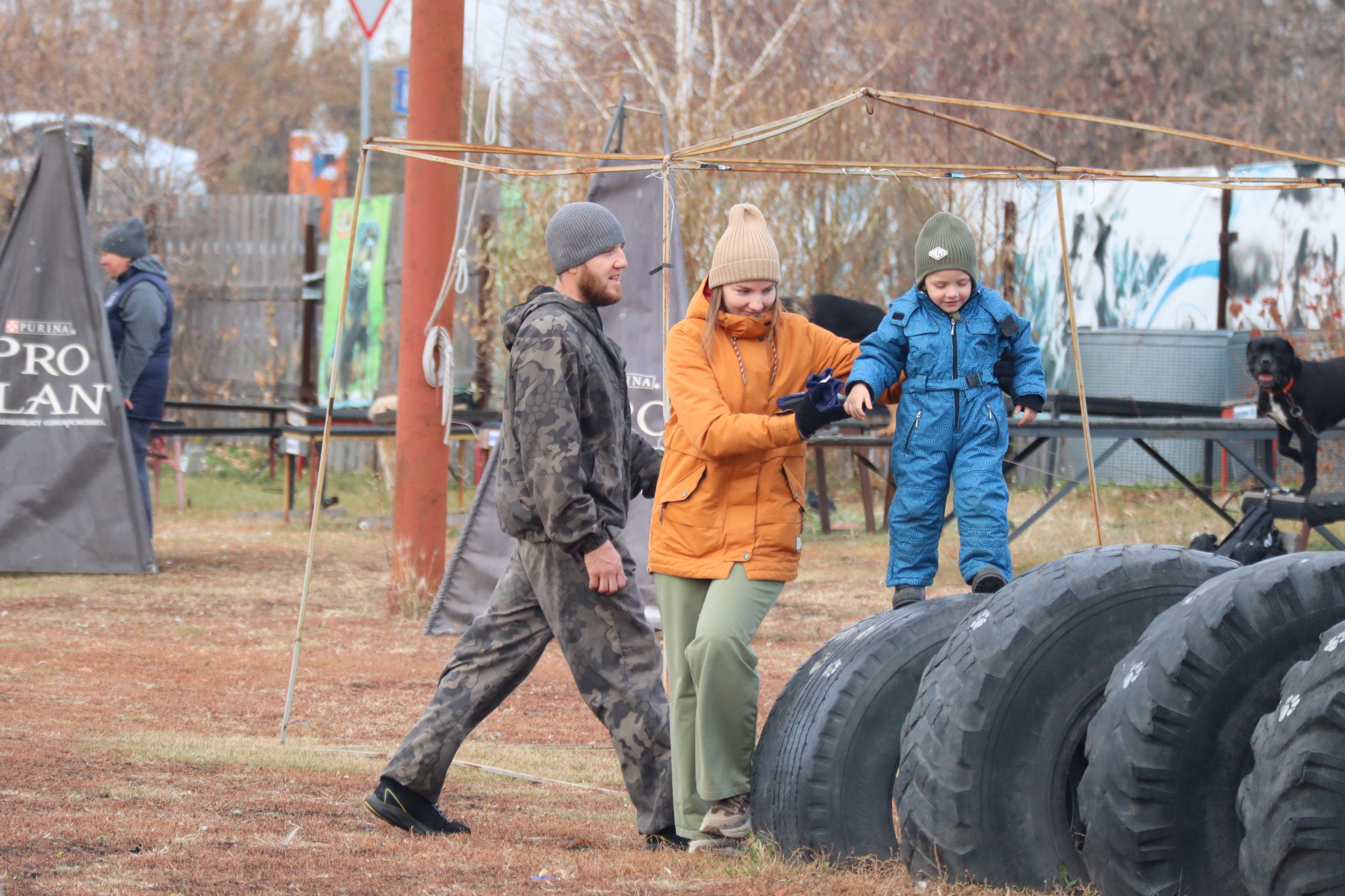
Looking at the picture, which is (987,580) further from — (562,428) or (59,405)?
(59,405)

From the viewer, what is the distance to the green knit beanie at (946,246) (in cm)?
473

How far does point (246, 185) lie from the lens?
3538 cm

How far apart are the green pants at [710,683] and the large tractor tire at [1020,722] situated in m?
0.50

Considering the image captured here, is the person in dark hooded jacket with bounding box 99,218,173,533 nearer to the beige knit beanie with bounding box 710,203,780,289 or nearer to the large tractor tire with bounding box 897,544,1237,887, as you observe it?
the beige knit beanie with bounding box 710,203,780,289

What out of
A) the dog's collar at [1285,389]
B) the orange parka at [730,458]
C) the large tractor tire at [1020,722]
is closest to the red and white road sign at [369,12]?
the dog's collar at [1285,389]

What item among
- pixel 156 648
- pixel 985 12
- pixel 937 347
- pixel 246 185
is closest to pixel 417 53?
pixel 156 648

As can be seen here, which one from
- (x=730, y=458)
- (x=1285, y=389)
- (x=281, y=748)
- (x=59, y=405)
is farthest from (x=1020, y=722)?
(x=59, y=405)

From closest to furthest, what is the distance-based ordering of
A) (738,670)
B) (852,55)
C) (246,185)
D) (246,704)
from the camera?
(738,670) → (246,704) → (852,55) → (246,185)

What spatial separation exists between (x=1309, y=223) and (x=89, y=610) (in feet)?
39.9

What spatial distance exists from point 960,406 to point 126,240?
7618 millimetres

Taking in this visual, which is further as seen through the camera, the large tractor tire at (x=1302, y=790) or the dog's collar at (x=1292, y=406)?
the dog's collar at (x=1292, y=406)

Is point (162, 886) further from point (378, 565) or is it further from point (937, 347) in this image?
point (378, 565)

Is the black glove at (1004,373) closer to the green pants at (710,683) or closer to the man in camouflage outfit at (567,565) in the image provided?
the green pants at (710,683)

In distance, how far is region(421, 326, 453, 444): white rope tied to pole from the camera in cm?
820
